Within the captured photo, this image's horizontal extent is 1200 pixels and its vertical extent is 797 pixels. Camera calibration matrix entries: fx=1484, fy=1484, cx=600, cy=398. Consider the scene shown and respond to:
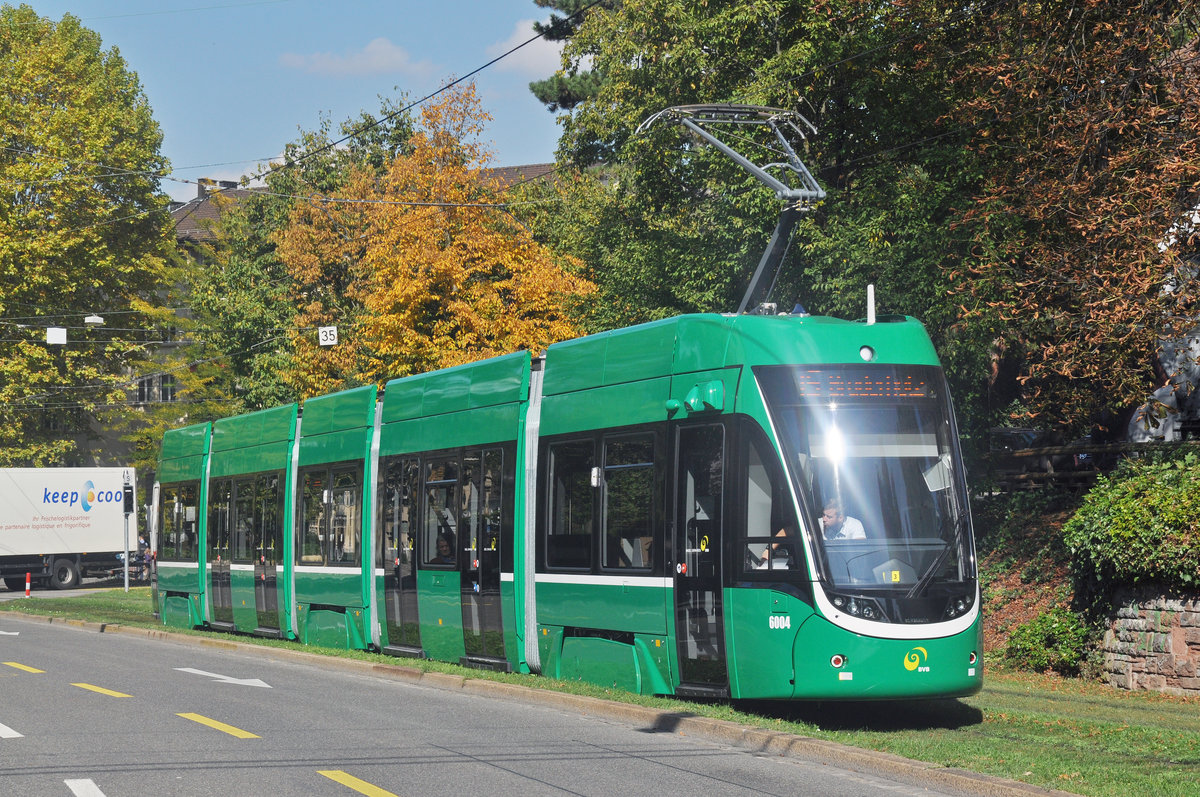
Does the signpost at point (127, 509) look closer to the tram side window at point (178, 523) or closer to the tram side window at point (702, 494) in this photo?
the tram side window at point (178, 523)

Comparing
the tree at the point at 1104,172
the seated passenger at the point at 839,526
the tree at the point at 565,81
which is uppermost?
the tree at the point at 565,81

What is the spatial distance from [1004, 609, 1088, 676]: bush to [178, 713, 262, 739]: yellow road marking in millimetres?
9599

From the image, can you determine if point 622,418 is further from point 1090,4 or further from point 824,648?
point 1090,4

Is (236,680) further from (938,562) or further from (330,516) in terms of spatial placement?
(938,562)

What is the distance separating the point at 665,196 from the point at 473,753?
20.3 meters

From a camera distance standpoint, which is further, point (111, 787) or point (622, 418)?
point (622, 418)

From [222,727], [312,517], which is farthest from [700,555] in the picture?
[312,517]

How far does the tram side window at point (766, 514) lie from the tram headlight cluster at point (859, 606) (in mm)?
453

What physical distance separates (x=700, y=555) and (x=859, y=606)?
5.38ft

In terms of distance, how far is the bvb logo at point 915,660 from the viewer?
11.5m

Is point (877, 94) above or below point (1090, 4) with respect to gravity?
above

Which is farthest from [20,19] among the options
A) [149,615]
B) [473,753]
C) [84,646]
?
[473,753]

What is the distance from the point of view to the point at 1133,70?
16750 mm

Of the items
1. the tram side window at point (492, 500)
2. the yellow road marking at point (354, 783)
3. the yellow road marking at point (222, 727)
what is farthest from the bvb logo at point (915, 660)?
the tram side window at point (492, 500)
